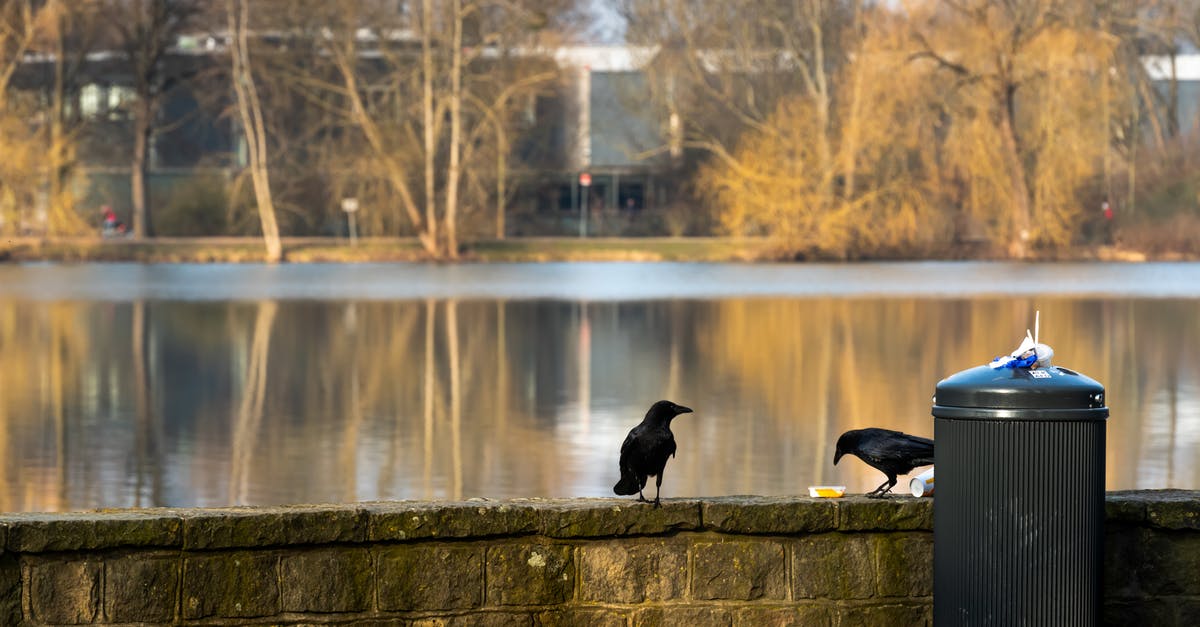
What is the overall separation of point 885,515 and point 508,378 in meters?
23.7

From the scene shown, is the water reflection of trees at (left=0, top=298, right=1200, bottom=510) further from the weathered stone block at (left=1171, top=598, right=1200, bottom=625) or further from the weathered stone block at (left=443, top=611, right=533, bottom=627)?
the weathered stone block at (left=443, top=611, right=533, bottom=627)

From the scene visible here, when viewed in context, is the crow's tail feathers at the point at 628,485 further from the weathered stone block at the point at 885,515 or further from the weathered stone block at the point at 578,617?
the weathered stone block at the point at 885,515

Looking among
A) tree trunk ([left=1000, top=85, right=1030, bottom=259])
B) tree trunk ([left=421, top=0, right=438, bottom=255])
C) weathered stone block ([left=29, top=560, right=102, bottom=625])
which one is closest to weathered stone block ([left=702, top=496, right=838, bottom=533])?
weathered stone block ([left=29, top=560, right=102, bottom=625])

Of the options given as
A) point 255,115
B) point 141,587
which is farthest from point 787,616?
point 255,115

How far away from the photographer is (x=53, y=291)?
179 feet

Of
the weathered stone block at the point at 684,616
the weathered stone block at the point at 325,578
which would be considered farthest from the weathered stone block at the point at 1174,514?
the weathered stone block at the point at 325,578

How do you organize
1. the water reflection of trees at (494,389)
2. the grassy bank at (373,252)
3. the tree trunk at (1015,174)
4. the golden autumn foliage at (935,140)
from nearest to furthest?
the water reflection of trees at (494,389) → the golden autumn foliage at (935,140) → the tree trunk at (1015,174) → the grassy bank at (373,252)

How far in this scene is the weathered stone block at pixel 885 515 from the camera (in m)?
6.65

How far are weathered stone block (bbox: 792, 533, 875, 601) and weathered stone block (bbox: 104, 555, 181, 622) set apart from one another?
1997 millimetres

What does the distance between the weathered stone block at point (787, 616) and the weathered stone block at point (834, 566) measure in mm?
53

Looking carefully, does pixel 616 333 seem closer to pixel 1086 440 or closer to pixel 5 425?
pixel 5 425

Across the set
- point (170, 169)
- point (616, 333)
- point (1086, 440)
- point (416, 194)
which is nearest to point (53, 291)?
point (616, 333)

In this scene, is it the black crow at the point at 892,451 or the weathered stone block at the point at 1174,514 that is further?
the black crow at the point at 892,451

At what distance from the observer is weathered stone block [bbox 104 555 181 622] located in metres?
6.34
